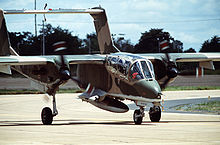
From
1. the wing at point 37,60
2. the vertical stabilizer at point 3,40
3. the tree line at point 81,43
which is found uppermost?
the vertical stabilizer at point 3,40

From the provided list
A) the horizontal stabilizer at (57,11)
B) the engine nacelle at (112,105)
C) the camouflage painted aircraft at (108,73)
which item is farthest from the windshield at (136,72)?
the horizontal stabilizer at (57,11)

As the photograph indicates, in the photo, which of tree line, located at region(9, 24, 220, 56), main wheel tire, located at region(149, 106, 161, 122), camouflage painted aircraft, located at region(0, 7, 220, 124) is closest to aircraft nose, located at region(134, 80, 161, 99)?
camouflage painted aircraft, located at region(0, 7, 220, 124)

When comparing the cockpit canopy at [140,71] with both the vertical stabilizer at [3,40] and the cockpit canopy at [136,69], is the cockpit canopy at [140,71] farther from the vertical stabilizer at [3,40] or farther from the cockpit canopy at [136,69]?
the vertical stabilizer at [3,40]

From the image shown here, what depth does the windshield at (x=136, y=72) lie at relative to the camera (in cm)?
2145

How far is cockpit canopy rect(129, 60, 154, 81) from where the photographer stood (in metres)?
21.4

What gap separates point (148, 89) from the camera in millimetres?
20922

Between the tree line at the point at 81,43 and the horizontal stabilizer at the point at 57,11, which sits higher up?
the horizontal stabilizer at the point at 57,11

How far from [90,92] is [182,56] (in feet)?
18.8

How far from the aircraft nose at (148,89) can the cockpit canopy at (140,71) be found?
0.94 ft

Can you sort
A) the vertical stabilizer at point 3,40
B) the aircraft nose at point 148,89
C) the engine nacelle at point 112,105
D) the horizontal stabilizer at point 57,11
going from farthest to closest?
the vertical stabilizer at point 3,40 → the horizontal stabilizer at point 57,11 → the engine nacelle at point 112,105 → the aircraft nose at point 148,89

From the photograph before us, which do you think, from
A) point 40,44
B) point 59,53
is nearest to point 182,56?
point 59,53

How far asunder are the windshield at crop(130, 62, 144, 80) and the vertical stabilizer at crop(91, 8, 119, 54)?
24.8 feet

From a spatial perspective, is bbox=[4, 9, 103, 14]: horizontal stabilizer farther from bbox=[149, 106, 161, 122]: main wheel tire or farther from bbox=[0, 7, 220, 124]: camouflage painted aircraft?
bbox=[149, 106, 161, 122]: main wheel tire

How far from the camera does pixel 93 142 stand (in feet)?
47.5
